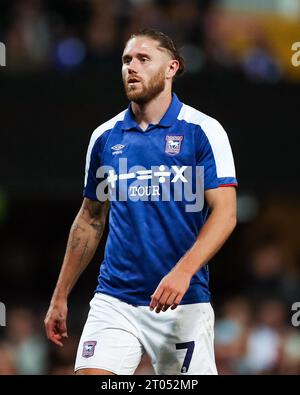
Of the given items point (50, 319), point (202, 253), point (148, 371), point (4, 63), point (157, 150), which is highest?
point (4, 63)

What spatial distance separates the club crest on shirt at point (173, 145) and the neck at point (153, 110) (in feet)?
0.67

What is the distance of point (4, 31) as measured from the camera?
13211mm

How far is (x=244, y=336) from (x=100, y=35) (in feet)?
13.7

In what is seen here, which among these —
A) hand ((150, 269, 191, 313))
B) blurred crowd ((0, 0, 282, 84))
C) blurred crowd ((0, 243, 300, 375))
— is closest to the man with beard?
hand ((150, 269, 191, 313))

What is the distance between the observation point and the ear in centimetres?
673

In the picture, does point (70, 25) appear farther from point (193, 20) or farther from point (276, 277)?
point (276, 277)

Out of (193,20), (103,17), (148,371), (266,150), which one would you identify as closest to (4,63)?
(103,17)

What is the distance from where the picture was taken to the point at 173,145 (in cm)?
655

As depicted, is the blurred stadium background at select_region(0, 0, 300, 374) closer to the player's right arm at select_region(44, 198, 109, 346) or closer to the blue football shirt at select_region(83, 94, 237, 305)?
the player's right arm at select_region(44, 198, 109, 346)

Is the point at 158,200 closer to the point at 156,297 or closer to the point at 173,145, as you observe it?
the point at 173,145

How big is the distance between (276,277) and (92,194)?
6.50 m

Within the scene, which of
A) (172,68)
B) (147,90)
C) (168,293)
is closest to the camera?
(168,293)

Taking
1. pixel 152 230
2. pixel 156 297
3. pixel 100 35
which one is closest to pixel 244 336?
pixel 100 35

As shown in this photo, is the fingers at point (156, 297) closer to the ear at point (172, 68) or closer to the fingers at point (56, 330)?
the fingers at point (56, 330)
